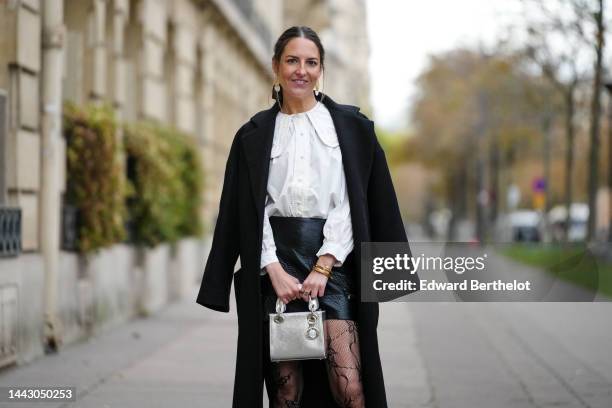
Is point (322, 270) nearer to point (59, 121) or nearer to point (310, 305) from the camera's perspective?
point (310, 305)

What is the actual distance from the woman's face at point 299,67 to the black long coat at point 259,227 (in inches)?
5.4

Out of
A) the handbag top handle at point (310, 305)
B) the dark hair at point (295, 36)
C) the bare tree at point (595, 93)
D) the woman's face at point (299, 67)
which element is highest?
the bare tree at point (595, 93)

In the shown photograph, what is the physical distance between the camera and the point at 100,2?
14.5 m

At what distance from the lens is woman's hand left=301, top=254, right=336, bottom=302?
4863 mm

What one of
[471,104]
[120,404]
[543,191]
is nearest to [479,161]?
[471,104]

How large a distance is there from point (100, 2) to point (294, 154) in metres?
9.92

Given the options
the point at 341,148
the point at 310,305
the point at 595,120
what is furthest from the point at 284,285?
the point at 595,120

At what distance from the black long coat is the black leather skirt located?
0.07 m

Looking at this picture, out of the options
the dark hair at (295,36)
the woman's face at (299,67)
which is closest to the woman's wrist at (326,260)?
the woman's face at (299,67)

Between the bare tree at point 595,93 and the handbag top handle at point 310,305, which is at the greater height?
the bare tree at point 595,93

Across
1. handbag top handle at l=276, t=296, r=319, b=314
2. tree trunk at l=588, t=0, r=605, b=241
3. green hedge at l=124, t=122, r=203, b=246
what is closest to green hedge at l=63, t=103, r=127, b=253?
green hedge at l=124, t=122, r=203, b=246

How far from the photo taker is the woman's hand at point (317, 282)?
191 inches

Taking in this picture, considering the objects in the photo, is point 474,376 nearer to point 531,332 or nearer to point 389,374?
point 389,374

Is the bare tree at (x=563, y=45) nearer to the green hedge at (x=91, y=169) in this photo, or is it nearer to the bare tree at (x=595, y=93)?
the bare tree at (x=595, y=93)
